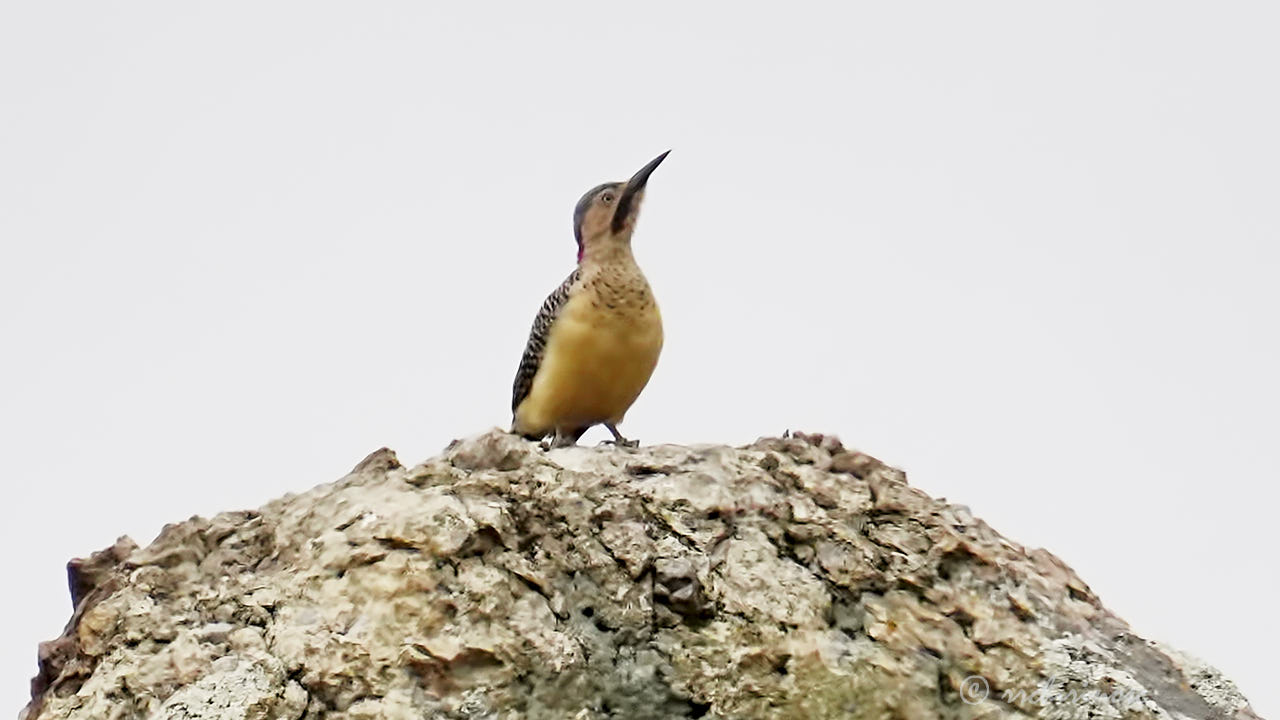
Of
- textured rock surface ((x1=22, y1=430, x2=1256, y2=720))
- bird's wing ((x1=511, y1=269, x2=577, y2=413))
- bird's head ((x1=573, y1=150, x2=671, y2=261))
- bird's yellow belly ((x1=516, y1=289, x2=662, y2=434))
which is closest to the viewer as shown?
textured rock surface ((x1=22, y1=430, x2=1256, y2=720))

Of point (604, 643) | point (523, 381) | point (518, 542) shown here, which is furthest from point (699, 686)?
point (523, 381)

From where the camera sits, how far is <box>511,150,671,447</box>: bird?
33.0 ft

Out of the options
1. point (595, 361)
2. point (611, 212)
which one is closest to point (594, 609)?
point (595, 361)

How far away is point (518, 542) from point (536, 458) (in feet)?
1.53

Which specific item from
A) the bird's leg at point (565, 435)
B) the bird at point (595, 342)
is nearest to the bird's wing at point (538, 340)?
the bird at point (595, 342)

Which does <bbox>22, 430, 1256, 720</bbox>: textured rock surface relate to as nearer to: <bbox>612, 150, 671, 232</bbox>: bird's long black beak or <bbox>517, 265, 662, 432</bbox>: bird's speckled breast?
<bbox>517, 265, 662, 432</bbox>: bird's speckled breast

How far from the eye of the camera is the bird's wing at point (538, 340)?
10414 mm

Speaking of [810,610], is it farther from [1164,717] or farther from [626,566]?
[1164,717]

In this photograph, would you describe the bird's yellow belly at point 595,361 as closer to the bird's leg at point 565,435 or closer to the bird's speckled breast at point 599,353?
the bird's speckled breast at point 599,353

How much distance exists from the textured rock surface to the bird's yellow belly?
129 inches

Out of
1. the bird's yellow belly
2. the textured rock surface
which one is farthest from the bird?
the textured rock surface

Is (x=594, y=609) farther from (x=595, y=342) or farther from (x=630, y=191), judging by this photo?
(x=630, y=191)

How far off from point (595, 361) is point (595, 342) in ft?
0.36

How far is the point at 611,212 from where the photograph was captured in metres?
10.8
